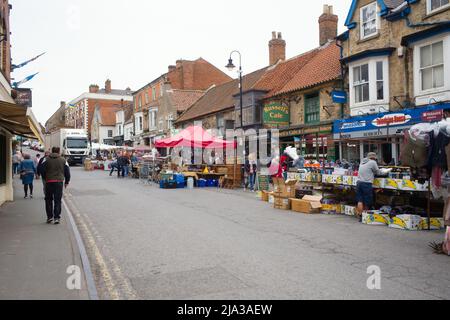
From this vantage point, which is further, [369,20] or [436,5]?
[369,20]

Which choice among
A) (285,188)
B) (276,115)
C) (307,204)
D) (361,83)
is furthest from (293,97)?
(307,204)

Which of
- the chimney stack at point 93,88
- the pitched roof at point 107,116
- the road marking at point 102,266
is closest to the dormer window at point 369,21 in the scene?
the road marking at point 102,266

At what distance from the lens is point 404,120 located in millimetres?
17109

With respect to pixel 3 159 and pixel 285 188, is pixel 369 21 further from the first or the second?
pixel 3 159

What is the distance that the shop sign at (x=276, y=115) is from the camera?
2445cm

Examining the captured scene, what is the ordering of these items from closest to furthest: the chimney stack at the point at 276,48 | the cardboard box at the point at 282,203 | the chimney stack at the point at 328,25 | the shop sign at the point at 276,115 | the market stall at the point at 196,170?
the cardboard box at the point at 282,203 < the market stall at the point at 196,170 < the shop sign at the point at 276,115 < the chimney stack at the point at 328,25 < the chimney stack at the point at 276,48

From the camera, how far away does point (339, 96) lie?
66.7 feet

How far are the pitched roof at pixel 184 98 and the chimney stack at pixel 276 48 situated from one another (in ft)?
44.2

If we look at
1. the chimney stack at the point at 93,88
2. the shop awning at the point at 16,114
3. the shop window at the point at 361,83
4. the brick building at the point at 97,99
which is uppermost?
the chimney stack at the point at 93,88

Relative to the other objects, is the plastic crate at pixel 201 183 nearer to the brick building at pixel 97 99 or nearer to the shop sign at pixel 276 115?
the shop sign at pixel 276 115

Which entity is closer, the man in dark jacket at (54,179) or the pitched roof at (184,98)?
the man in dark jacket at (54,179)

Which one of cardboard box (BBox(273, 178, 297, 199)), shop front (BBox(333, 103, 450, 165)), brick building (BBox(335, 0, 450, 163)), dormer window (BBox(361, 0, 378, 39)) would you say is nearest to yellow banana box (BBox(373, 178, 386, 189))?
cardboard box (BBox(273, 178, 297, 199))

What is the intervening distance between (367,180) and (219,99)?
26.9m

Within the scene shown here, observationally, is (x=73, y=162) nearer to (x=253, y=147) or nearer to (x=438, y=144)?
(x=253, y=147)
